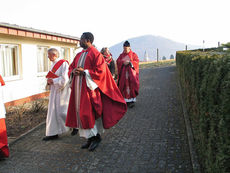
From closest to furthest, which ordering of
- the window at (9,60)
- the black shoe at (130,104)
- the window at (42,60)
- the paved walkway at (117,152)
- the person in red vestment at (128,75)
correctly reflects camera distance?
the paved walkway at (117,152)
the black shoe at (130,104)
the person in red vestment at (128,75)
the window at (9,60)
the window at (42,60)

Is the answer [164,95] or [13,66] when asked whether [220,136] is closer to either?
[164,95]

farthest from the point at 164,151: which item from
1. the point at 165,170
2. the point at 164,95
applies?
the point at 164,95

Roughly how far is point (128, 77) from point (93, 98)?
4149 mm

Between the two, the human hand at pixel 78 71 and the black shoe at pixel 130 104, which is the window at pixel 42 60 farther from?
the human hand at pixel 78 71

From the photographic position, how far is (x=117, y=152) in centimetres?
456

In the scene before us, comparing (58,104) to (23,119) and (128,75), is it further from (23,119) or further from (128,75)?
(128,75)

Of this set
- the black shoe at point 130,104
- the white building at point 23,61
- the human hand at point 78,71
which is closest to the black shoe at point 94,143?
the human hand at point 78,71

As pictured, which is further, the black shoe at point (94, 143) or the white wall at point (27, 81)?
the white wall at point (27, 81)

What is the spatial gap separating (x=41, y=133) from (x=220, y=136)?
15.7 ft

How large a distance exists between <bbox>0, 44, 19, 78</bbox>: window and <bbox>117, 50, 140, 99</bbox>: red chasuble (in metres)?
4.30

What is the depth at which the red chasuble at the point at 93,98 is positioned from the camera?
184 inches

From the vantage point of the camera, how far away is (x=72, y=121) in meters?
4.86

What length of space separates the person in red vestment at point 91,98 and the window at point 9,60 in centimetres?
539

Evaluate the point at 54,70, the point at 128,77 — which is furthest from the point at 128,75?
the point at 54,70
